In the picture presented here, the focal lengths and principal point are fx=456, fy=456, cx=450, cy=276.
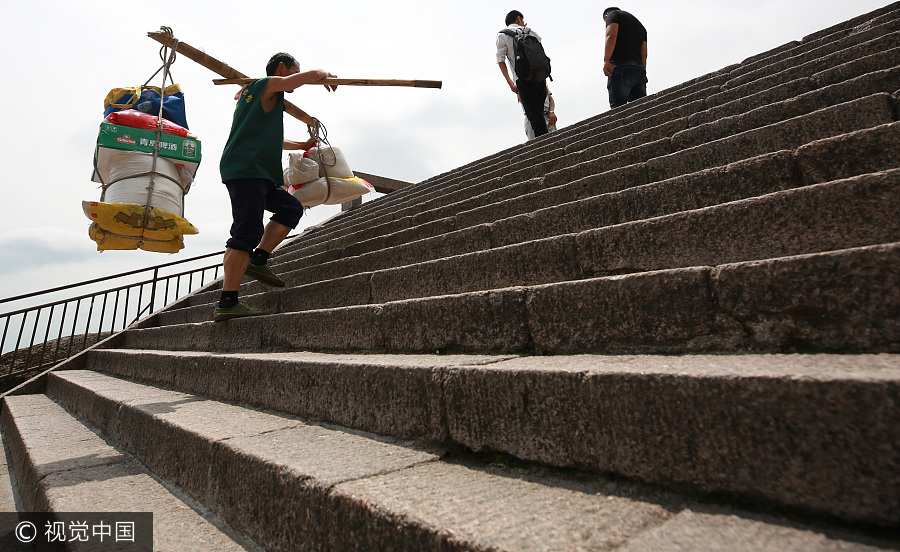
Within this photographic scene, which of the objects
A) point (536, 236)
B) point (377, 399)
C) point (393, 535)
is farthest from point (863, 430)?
point (536, 236)

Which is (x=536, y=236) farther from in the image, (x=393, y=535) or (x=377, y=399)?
(x=393, y=535)

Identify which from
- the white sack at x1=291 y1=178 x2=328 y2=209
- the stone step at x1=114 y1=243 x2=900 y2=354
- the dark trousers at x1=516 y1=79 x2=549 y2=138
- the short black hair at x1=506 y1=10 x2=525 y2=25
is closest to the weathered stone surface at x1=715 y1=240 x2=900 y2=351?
the stone step at x1=114 y1=243 x2=900 y2=354

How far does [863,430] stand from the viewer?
82cm

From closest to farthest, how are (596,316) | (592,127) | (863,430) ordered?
(863,430), (596,316), (592,127)

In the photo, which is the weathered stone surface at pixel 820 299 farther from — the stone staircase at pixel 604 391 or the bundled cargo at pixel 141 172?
the bundled cargo at pixel 141 172

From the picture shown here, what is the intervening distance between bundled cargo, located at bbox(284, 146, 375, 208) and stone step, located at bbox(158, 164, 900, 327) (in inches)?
71.9

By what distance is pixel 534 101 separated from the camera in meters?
6.51

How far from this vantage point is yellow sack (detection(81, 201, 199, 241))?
329 centimetres

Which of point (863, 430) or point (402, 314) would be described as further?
point (402, 314)

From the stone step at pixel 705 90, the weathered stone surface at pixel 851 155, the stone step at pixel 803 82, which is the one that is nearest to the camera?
the weathered stone surface at pixel 851 155

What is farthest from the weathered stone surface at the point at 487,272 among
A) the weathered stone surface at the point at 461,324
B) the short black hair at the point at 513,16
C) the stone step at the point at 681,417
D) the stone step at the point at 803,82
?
the short black hair at the point at 513,16

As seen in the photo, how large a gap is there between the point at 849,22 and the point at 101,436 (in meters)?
6.65

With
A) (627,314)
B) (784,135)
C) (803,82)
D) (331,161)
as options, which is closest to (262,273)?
(331,161)

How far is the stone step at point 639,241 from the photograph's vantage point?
1.36 meters
